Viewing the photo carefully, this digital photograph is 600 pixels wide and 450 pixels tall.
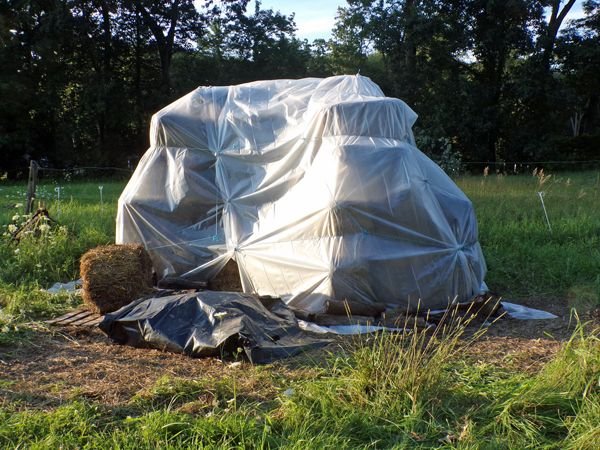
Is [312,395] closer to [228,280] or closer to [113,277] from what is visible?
[113,277]

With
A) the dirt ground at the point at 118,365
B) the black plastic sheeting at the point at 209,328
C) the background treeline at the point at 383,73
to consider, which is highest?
the background treeline at the point at 383,73

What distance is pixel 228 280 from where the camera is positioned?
756 centimetres

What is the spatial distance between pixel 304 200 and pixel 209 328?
1.98 meters

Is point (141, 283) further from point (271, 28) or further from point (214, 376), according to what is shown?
point (271, 28)

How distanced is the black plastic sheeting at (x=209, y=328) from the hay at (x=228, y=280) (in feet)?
5.00

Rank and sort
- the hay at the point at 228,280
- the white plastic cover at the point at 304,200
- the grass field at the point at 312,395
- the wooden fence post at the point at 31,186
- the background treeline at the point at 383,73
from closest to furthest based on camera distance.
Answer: the grass field at the point at 312,395
the white plastic cover at the point at 304,200
the hay at the point at 228,280
the wooden fence post at the point at 31,186
the background treeline at the point at 383,73

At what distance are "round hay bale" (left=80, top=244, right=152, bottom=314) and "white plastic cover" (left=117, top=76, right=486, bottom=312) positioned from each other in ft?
3.03

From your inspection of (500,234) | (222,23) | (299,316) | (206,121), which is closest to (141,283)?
(299,316)

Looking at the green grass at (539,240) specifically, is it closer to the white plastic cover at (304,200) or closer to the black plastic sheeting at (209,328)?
the white plastic cover at (304,200)

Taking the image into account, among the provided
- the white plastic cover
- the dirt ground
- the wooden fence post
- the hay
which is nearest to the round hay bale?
the dirt ground

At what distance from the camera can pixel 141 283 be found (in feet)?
22.6

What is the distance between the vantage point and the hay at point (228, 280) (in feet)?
24.7

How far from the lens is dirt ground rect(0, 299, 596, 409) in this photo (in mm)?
4238

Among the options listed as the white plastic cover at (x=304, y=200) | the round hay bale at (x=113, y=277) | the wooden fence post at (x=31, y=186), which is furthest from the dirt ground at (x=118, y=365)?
the wooden fence post at (x=31, y=186)
